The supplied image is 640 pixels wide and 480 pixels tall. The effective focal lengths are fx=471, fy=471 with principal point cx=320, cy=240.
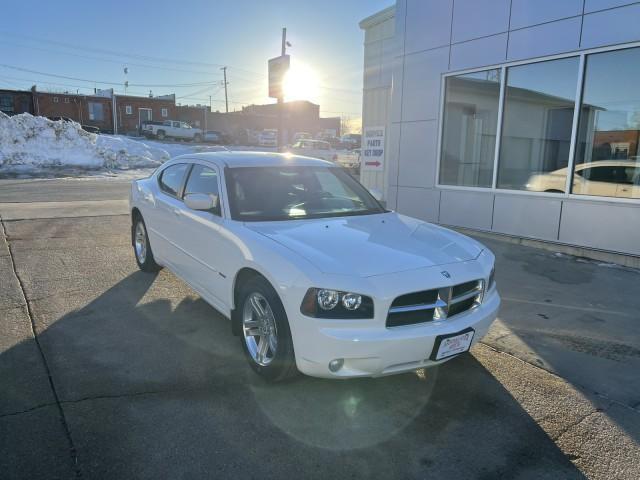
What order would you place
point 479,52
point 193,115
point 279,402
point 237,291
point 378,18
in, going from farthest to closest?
point 193,115, point 378,18, point 479,52, point 237,291, point 279,402

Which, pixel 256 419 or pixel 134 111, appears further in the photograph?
pixel 134 111

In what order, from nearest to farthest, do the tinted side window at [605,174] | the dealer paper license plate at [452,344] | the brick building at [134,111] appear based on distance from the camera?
the dealer paper license plate at [452,344], the tinted side window at [605,174], the brick building at [134,111]

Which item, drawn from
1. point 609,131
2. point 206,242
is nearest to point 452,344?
point 206,242

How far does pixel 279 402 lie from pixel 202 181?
234 centimetres

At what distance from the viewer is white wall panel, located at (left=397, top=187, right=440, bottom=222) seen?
9508mm

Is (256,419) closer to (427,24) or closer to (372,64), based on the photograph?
(427,24)

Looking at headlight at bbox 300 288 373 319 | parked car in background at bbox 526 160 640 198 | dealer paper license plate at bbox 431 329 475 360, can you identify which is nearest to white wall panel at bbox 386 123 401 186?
parked car in background at bbox 526 160 640 198

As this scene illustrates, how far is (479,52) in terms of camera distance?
8391 mm

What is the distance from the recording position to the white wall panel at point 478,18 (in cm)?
789

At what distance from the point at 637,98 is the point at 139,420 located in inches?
316

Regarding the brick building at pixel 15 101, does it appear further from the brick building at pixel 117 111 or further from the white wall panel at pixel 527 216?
the white wall panel at pixel 527 216

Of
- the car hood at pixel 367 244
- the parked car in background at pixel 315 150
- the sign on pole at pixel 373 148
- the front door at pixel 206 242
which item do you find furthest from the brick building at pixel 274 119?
the car hood at pixel 367 244

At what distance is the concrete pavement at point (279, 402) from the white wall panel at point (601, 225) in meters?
1.94

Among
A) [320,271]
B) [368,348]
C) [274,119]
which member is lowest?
[368,348]
